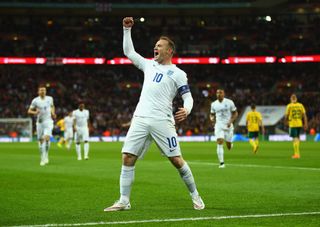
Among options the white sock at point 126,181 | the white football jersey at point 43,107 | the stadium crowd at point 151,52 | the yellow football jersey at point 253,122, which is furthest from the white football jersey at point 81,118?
the stadium crowd at point 151,52

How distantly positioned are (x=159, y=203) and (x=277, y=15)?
6909cm

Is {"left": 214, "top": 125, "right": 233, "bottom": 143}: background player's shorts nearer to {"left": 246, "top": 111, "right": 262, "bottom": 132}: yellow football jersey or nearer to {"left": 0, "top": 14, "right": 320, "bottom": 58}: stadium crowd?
{"left": 246, "top": 111, "right": 262, "bottom": 132}: yellow football jersey

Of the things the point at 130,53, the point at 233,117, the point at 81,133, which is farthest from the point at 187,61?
the point at 130,53

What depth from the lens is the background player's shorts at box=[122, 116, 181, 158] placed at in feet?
32.4

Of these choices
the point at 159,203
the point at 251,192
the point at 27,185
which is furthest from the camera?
the point at 27,185

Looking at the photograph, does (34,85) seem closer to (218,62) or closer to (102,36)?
(102,36)

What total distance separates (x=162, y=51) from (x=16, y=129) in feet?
165

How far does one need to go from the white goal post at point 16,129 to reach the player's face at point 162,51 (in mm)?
49299

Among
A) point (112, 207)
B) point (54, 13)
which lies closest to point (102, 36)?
point (54, 13)

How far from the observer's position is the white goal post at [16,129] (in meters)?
58.1

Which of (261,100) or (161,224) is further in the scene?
(261,100)

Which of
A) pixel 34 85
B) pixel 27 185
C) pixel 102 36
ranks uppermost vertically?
pixel 102 36

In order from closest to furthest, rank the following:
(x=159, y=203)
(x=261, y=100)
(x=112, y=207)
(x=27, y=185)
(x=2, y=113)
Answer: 1. (x=112, y=207)
2. (x=159, y=203)
3. (x=27, y=185)
4. (x=2, y=113)
5. (x=261, y=100)

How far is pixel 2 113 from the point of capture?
66.7 meters
